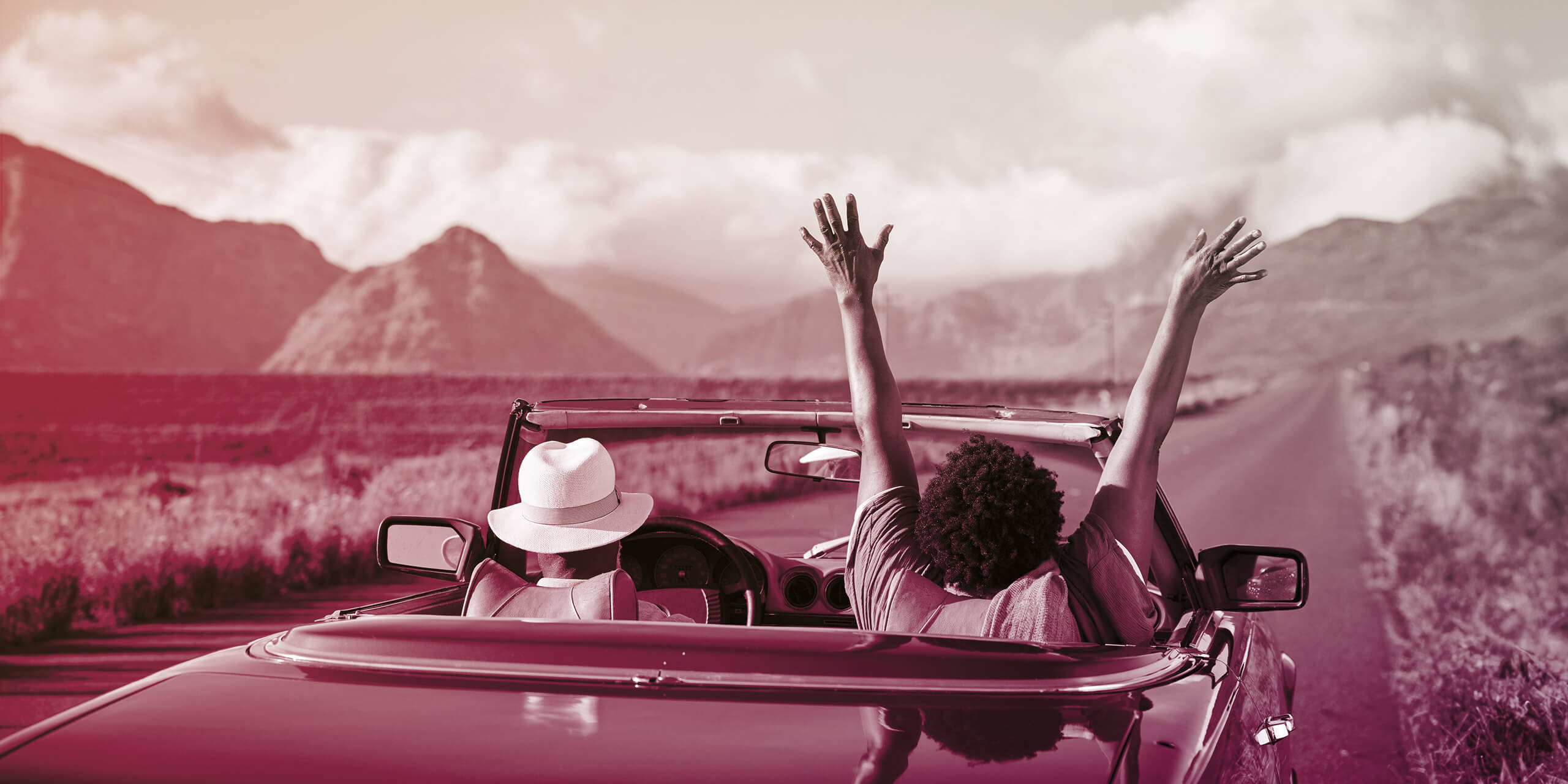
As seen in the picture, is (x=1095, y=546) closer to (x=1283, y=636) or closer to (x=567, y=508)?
(x=567, y=508)

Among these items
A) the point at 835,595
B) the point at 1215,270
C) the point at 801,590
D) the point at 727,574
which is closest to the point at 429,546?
the point at 727,574

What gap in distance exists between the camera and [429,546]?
3449mm

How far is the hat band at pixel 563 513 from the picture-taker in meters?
3.04

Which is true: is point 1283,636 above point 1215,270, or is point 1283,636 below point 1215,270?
below

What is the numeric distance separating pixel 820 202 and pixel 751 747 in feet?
5.61

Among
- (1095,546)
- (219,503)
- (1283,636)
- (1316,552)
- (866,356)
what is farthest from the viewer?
(219,503)

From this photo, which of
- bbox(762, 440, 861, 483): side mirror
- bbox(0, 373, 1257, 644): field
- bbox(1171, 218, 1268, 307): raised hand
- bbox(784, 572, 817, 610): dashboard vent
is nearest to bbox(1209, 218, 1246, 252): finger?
bbox(1171, 218, 1268, 307): raised hand

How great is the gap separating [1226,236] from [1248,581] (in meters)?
1.02

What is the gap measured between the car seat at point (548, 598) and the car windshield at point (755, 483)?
113 centimetres

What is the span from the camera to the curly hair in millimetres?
2486

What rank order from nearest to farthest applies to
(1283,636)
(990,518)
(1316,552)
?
(990,518), (1283,636), (1316,552)

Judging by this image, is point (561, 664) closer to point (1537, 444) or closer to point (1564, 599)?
point (1564, 599)

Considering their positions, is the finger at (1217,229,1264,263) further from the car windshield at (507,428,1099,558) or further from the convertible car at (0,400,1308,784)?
the car windshield at (507,428,1099,558)

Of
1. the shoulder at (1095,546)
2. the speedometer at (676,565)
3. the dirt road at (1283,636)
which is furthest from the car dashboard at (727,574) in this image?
the shoulder at (1095,546)
